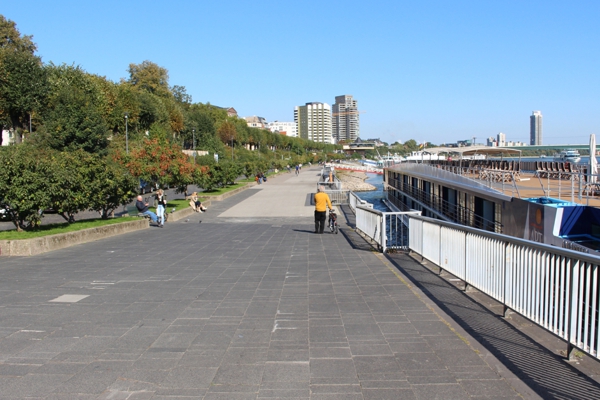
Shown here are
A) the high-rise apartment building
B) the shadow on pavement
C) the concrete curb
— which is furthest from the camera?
the high-rise apartment building

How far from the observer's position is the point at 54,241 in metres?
12.7

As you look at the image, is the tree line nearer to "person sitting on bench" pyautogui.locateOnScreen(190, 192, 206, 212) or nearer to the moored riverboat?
"person sitting on bench" pyautogui.locateOnScreen(190, 192, 206, 212)

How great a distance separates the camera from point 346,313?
6.20m

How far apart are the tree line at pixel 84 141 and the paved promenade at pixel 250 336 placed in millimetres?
4107

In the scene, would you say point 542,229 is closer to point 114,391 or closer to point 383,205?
point 114,391

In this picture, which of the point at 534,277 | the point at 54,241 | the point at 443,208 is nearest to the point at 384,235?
the point at 534,277

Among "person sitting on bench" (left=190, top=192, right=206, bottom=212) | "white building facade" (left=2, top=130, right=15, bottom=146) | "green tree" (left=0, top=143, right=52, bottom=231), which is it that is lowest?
"person sitting on bench" (left=190, top=192, right=206, bottom=212)

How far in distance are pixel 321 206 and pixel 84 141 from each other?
106ft

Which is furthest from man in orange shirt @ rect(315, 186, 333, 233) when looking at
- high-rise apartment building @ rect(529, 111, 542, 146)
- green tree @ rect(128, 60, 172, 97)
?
high-rise apartment building @ rect(529, 111, 542, 146)

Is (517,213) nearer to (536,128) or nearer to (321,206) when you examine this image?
(321,206)

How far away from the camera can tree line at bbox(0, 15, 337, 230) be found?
13.4 m

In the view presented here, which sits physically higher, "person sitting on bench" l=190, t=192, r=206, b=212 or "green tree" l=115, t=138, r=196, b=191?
"green tree" l=115, t=138, r=196, b=191

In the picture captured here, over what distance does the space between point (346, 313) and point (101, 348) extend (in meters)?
2.76

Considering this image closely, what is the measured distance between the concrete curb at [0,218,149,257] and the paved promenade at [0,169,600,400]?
1.92 meters
